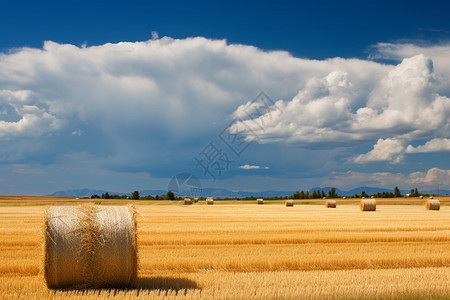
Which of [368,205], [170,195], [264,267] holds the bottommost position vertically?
[264,267]

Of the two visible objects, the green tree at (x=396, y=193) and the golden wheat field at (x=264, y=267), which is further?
the green tree at (x=396, y=193)

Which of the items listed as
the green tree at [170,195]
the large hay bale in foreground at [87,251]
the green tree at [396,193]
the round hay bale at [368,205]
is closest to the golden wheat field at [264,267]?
the large hay bale in foreground at [87,251]

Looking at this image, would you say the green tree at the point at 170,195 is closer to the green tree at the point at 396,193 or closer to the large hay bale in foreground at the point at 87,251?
the green tree at the point at 396,193

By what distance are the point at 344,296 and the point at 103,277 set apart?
434 centimetres

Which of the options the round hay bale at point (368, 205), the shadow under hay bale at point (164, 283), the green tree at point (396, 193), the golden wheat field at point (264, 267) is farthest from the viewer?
the green tree at point (396, 193)

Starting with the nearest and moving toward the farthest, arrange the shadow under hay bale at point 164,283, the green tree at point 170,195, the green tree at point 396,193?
the shadow under hay bale at point 164,283
the green tree at point 170,195
the green tree at point 396,193

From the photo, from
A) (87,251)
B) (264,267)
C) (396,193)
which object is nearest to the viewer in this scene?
(87,251)

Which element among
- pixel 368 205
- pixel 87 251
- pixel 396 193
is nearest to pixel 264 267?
pixel 87 251

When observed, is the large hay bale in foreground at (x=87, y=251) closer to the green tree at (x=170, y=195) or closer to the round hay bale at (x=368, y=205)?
the round hay bale at (x=368, y=205)

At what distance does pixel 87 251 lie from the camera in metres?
8.99

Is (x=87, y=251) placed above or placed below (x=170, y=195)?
above

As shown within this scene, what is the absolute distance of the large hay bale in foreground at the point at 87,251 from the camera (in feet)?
29.1

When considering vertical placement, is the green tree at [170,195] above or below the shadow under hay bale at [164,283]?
above

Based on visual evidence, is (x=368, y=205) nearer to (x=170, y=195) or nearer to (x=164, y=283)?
(x=164, y=283)
